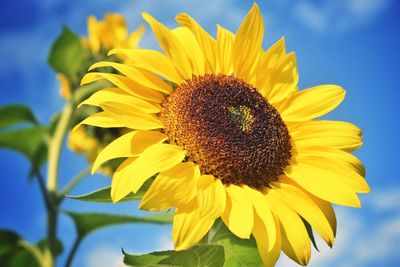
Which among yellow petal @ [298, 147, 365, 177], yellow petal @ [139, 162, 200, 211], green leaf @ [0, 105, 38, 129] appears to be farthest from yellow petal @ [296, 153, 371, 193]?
green leaf @ [0, 105, 38, 129]

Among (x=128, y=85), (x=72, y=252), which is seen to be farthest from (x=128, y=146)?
(x=72, y=252)

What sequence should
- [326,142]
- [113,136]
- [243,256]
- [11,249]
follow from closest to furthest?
[243,256] < [326,142] < [11,249] < [113,136]

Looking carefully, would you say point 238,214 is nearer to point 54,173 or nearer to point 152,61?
point 152,61

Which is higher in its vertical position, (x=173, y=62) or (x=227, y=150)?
(x=173, y=62)

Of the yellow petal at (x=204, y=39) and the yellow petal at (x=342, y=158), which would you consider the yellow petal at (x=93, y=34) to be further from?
the yellow petal at (x=342, y=158)

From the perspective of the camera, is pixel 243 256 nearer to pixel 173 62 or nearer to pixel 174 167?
pixel 174 167

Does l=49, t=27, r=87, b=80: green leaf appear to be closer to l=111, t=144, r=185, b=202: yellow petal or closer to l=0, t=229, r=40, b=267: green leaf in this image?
l=0, t=229, r=40, b=267: green leaf

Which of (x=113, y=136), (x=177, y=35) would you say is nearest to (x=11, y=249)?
(x=113, y=136)

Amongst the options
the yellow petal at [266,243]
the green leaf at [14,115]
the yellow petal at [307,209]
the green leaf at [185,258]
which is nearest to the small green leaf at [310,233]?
the yellow petal at [307,209]
